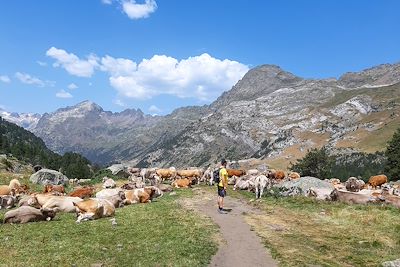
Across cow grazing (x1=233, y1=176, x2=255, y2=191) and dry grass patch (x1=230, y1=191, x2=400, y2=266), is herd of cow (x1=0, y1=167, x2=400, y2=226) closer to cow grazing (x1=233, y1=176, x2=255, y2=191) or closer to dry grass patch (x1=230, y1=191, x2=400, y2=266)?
cow grazing (x1=233, y1=176, x2=255, y2=191)

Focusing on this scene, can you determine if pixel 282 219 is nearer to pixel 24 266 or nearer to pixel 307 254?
pixel 307 254

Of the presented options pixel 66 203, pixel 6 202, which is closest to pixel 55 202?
pixel 66 203

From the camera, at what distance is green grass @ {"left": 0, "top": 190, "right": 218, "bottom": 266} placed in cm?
1780

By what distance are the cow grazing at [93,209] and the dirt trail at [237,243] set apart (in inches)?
274

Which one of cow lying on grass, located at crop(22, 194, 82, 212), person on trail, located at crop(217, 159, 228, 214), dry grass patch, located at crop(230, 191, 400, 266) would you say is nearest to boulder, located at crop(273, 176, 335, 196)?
dry grass patch, located at crop(230, 191, 400, 266)

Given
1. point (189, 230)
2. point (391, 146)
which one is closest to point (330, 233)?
point (189, 230)

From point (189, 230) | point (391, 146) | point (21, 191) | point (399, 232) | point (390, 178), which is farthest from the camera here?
point (391, 146)

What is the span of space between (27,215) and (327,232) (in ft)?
58.1

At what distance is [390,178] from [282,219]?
71.4 m

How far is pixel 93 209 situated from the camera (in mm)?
27594

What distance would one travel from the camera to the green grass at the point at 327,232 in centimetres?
2012

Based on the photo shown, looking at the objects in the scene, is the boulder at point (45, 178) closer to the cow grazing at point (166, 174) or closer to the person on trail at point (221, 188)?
the cow grazing at point (166, 174)

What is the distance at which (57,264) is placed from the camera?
16844 mm

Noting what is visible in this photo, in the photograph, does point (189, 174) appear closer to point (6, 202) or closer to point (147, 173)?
point (147, 173)
